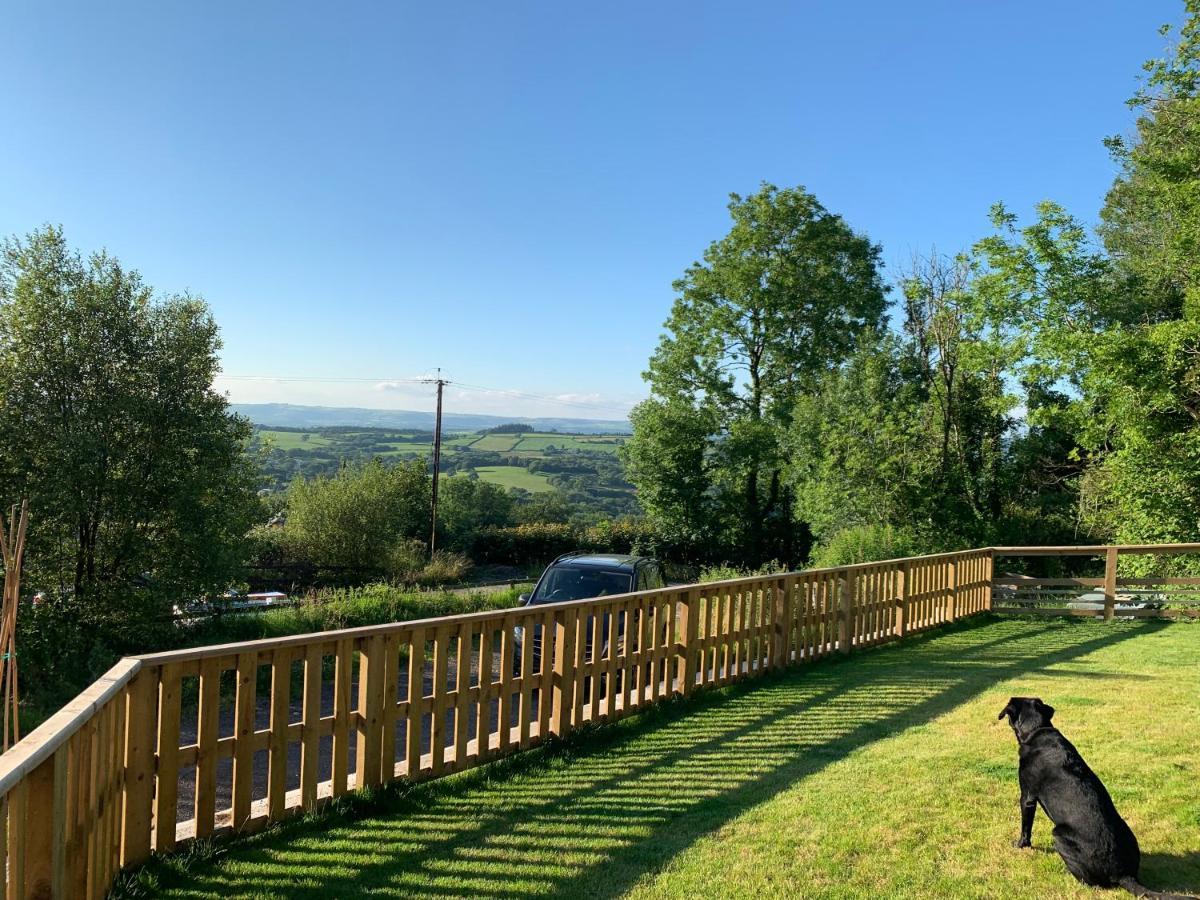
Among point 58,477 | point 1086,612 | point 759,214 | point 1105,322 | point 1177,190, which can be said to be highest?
point 759,214

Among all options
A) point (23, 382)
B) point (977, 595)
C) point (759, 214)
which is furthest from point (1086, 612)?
point (759, 214)

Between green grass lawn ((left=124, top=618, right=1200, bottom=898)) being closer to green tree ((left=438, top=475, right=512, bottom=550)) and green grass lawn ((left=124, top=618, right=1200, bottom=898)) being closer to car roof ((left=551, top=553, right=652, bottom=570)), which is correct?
car roof ((left=551, top=553, right=652, bottom=570))

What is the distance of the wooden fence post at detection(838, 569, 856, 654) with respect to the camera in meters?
9.45

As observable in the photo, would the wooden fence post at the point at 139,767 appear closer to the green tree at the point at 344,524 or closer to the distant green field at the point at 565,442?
the green tree at the point at 344,524

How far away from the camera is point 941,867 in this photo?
366 centimetres

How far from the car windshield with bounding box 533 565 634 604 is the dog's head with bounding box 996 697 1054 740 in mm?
5957

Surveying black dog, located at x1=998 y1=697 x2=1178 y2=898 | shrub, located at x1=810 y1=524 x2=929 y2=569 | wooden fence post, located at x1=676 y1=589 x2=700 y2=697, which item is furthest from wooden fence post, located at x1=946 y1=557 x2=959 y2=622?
black dog, located at x1=998 y1=697 x2=1178 y2=898

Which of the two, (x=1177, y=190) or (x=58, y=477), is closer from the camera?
(x=58, y=477)

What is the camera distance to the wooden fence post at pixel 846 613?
945cm

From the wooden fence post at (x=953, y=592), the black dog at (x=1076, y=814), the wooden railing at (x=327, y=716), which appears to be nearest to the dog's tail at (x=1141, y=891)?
the black dog at (x=1076, y=814)

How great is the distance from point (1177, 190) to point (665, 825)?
18.6 metres

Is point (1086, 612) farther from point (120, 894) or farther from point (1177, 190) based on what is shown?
point (120, 894)

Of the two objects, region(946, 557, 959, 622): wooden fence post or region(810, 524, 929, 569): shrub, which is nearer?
region(946, 557, 959, 622): wooden fence post

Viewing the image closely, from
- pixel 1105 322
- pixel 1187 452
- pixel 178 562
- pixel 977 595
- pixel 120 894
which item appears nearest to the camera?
pixel 120 894
